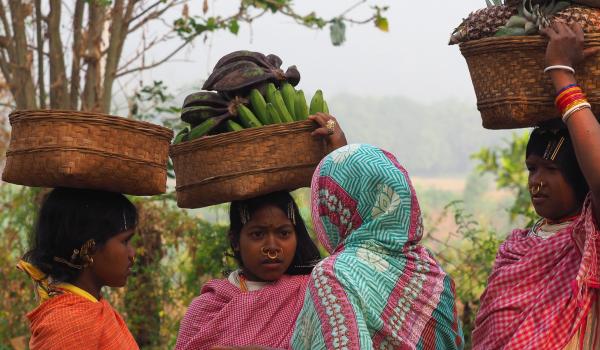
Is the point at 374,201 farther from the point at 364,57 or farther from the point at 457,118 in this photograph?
the point at 364,57

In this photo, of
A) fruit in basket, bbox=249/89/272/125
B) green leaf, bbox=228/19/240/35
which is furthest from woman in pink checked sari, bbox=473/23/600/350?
green leaf, bbox=228/19/240/35

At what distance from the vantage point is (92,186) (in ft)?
12.0

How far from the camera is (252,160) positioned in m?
4.08

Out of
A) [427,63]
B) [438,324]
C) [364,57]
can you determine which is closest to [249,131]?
[438,324]

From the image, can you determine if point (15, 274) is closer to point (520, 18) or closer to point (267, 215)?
point (267, 215)

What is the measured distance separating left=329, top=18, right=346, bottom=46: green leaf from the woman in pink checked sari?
15.2ft

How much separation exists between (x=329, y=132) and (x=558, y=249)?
1103 mm

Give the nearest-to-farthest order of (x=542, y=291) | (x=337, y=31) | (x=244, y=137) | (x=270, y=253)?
(x=542, y=291), (x=244, y=137), (x=270, y=253), (x=337, y=31)

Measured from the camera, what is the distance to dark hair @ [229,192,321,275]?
4383mm

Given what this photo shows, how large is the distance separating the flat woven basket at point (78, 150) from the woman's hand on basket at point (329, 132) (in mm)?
783

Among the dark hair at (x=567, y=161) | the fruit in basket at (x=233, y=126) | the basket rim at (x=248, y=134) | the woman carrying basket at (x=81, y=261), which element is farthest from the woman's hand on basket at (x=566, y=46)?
the woman carrying basket at (x=81, y=261)

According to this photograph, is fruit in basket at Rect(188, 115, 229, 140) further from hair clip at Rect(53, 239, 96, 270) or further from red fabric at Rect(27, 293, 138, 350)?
red fabric at Rect(27, 293, 138, 350)

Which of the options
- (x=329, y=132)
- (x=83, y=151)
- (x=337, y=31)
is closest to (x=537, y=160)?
(x=329, y=132)

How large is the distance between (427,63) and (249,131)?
438 ft
